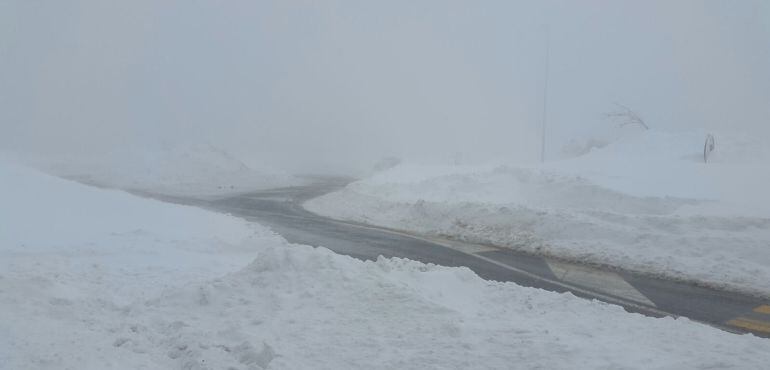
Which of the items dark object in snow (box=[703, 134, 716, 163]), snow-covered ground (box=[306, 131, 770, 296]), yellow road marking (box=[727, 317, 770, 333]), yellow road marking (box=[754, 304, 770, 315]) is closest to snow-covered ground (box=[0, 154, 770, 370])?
yellow road marking (box=[727, 317, 770, 333])

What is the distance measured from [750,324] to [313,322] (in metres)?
5.16

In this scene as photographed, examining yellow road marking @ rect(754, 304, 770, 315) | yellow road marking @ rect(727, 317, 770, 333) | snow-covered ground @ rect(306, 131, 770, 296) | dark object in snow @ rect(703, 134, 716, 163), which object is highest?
dark object in snow @ rect(703, 134, 716, 163)

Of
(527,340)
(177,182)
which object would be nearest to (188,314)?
(527,340)

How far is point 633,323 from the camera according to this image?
19.0 feet

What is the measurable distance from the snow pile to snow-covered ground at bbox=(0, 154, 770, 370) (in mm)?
20057

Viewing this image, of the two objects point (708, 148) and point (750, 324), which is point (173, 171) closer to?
point (708, 148)

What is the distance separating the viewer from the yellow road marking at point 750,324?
692 centimetres

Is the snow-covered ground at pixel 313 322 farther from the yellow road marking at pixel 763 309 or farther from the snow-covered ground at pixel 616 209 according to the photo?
the snow-covered ground at pixel 616 209

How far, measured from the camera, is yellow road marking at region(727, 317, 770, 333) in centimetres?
692

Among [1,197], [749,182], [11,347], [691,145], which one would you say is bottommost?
[11,347]

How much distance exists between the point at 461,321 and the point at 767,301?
17.2 ft

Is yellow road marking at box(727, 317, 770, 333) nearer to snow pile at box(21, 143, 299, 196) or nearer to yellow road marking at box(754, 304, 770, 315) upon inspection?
yellow road marking at box(754, 304, 770, 315)

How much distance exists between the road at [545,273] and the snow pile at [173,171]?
13351 millimetres

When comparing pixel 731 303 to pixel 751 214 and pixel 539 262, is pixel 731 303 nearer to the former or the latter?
pixel 539 262
